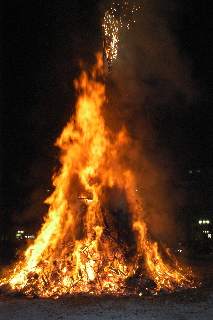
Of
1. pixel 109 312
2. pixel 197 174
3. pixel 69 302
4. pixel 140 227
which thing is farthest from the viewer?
pixel 197 174

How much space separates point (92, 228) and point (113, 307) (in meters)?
3.35

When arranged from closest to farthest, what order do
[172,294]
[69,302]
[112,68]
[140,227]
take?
[69,302] < [172,294] < [140,227] < [112,68]

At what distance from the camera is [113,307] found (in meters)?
7.17

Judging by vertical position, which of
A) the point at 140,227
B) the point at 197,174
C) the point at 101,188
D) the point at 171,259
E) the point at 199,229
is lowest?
the point at 171,259

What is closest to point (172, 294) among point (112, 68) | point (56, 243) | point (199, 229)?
point (56, 243)

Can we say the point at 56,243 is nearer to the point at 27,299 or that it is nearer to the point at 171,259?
the point at 27,299

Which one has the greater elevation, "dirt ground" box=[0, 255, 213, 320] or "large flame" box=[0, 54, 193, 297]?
"large flame" box=[0, 54, 193, 297]

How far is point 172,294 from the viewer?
27.4ft

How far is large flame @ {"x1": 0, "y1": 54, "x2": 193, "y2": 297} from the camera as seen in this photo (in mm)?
8938

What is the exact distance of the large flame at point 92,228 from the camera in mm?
8938

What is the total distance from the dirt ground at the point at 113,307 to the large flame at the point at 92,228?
597mm

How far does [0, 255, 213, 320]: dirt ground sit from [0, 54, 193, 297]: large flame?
597 millimetres

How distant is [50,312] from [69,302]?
87 centimetres

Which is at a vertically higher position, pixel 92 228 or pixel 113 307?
pixel 92 228
